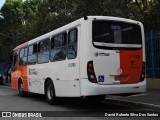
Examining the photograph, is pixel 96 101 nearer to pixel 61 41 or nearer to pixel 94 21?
pixel 61 41

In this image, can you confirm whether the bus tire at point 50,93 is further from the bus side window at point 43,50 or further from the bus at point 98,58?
the bus side window at point 43,50

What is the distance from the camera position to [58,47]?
41.6ft

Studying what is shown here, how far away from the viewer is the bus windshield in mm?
10969

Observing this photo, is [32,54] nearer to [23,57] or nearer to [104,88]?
[23,57]

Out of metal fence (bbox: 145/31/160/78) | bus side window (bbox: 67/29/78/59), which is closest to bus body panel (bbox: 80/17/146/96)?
bus side window (bbox: 67/29/78/59)

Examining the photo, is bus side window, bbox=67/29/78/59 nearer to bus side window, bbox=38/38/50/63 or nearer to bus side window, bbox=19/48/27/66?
bus side window, bbox=38/38/50/63

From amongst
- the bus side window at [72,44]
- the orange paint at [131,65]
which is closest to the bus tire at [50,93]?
the bus side window at [72,44]

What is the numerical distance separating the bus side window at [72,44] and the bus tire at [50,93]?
2.07 m

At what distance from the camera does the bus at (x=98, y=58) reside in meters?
10.7

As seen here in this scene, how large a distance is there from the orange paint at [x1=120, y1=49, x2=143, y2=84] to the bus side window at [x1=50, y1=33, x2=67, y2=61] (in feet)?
7.34

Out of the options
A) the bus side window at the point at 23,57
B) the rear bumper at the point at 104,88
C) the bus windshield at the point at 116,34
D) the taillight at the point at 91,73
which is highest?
the bus windshield at the point at 116,34

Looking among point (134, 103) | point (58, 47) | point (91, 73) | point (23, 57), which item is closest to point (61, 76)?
point (58, 47)

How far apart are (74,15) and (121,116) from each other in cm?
956

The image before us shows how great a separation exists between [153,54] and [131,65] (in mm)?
6200
